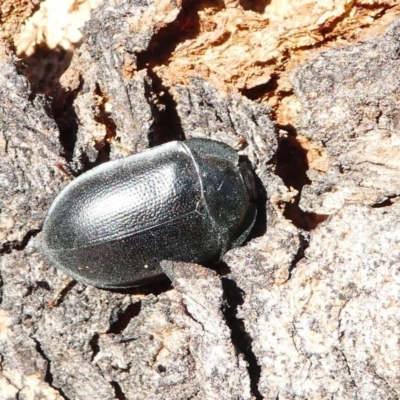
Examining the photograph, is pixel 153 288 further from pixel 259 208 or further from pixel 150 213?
pixel 259 208

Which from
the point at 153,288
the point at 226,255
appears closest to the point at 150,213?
the point at 153,288

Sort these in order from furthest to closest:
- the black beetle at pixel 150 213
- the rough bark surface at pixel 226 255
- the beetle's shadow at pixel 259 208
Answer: the beetle's shadow at pixel 259 208 → the black beetle at pixel 150 213 → the rough bark surface at pixel 226 255

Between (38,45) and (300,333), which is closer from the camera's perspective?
(300,333)

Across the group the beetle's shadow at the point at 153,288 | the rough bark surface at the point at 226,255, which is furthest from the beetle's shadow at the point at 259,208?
the beetle's shadow at the point at 153,288

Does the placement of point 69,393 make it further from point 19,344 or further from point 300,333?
point 300,333

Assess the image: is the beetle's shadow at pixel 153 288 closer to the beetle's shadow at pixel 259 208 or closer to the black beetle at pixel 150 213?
the black beetle at pixel 150 213

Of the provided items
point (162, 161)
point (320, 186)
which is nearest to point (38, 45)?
point (162, 161)
